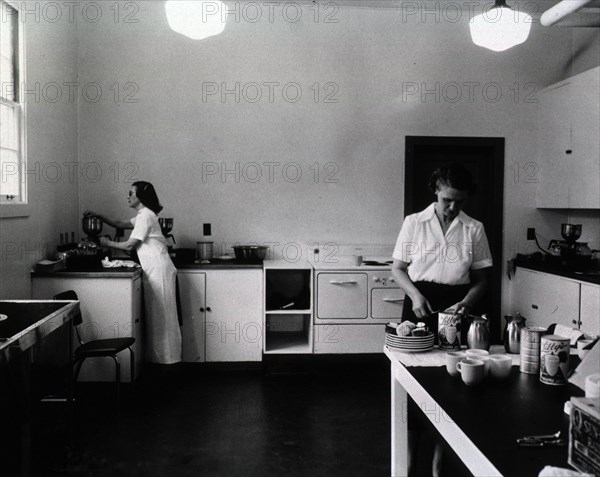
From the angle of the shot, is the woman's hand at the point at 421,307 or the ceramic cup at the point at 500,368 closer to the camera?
the ceramic cup at the point at 500,368

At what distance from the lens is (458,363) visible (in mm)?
2006

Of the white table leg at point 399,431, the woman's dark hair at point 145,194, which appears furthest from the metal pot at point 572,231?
the woman's dark hair at point 145,194

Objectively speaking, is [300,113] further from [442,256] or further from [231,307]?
[442,256]

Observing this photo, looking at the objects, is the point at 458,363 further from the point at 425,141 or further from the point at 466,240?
the point at 425,141

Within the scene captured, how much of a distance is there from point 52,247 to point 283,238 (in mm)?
1950

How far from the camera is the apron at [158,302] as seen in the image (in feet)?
14.5

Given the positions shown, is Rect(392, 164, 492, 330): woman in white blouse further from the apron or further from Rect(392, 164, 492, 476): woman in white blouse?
the apron

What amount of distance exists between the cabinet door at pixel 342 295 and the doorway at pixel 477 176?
1022 millimetres

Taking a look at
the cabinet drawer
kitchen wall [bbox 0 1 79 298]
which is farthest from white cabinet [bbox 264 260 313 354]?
kitchen wall [bbox 0 1 79 298]

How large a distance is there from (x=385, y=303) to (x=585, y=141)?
6.85ft

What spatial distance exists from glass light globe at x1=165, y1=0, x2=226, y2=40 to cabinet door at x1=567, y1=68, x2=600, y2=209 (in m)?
3.05

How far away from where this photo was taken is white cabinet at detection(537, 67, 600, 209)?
15.0 feet

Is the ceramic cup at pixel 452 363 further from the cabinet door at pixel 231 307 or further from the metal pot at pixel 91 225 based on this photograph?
the metal pot at pixel 91 225

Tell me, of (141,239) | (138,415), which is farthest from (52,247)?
(138,415)
